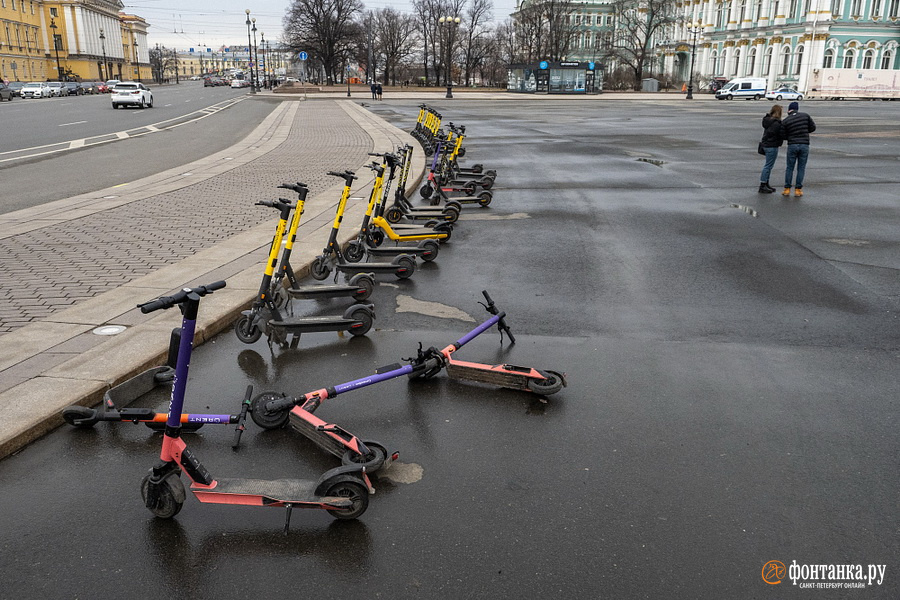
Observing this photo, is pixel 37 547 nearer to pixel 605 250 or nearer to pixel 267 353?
pixel 267 353

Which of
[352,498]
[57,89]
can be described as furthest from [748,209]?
[57,89]

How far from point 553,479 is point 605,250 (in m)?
5.72

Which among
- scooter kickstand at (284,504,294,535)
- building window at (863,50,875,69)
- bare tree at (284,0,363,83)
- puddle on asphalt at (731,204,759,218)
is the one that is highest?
bare tree at (284,0,363,83)

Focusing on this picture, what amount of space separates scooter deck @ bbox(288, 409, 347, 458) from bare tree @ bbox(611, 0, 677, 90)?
104 m

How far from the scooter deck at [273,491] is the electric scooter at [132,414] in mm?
524

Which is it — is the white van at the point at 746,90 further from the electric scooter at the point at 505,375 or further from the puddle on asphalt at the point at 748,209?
the electric scooter at the point at 505,375

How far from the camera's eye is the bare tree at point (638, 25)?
103 meters

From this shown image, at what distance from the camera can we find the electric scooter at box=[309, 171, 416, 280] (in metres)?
7.28

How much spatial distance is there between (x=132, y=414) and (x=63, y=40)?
14147cm

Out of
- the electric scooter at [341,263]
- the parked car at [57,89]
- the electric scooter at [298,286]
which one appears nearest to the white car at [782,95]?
the parked car at [57,89]

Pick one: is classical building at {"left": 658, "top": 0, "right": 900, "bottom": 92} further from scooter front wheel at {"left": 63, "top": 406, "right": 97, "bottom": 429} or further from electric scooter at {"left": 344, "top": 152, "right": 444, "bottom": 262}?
scooter front wheel at {"left": 63, "top": 406, "right": 97, "bottom": 429}

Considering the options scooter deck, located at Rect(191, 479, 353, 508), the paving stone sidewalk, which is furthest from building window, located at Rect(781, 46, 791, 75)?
scooter deck, located at Rect(191, 479, 353, 508)

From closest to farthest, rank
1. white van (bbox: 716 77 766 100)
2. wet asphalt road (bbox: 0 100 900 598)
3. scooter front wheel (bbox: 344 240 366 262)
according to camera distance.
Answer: wet asphalt road (bbox: 0 100 900 598) → scooter front wheel (bbox: 344 240 366 262) → white van (bbox: 716 77 766 100)

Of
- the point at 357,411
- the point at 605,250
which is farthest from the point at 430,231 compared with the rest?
the point at 357,411
